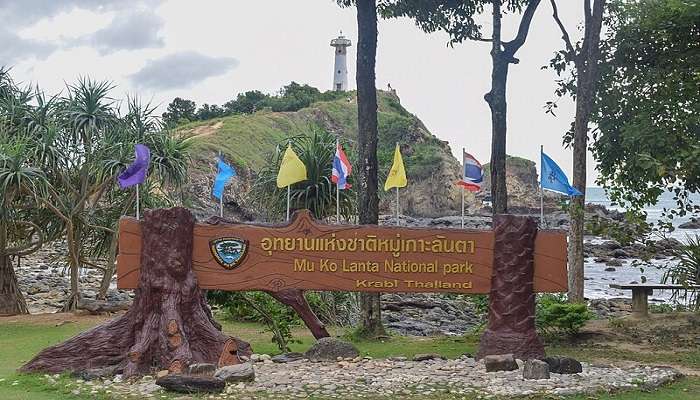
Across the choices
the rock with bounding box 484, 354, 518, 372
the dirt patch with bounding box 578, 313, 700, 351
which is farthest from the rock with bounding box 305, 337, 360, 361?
the dirt patch with bounding box 578, 313, 700, 351

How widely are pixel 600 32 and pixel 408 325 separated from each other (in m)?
8.70

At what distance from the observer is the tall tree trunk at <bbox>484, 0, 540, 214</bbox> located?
15336 millimetres

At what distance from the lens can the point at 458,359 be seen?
11367 mm

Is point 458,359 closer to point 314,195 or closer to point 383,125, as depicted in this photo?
point 314,195

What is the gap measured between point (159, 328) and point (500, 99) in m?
8.20

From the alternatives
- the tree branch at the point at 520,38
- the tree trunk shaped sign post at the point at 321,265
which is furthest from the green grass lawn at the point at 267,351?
the tree branch at the point at 520,38

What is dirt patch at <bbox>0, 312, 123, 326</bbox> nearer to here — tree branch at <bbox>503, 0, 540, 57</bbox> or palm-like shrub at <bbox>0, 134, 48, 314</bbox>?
palm-like shrub at <bbox>0, 134, 48, 314</bbox>

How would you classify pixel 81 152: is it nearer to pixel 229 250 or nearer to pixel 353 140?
→ pixel 229 250

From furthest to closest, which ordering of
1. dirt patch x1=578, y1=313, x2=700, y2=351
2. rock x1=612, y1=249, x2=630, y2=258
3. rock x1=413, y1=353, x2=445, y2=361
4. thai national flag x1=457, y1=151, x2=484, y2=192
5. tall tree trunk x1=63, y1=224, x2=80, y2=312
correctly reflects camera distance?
1. rock x1=612, y1=249, x2=630, y2=258
2. tall tree trunk x1=63, y1=224, x2=80, y2=312
3. thai national flag x1=457, y1=151, x2=484, y2=192
4. dirt patch x1=578, y1=313, x2=700, y2=351
5. rock x1=413, y1=353, x2=445, y2=361

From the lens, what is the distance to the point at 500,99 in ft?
51.0

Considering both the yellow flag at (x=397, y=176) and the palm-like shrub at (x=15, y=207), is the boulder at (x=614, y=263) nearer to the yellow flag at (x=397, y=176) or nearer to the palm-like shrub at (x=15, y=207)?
the palm-like shrub at (x=15, y=207)

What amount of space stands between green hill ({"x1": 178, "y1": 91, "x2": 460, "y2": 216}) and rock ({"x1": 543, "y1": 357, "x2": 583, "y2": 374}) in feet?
154

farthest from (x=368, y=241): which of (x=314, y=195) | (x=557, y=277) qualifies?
(x=314, y=195)

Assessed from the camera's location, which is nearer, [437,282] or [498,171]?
[437,282]
